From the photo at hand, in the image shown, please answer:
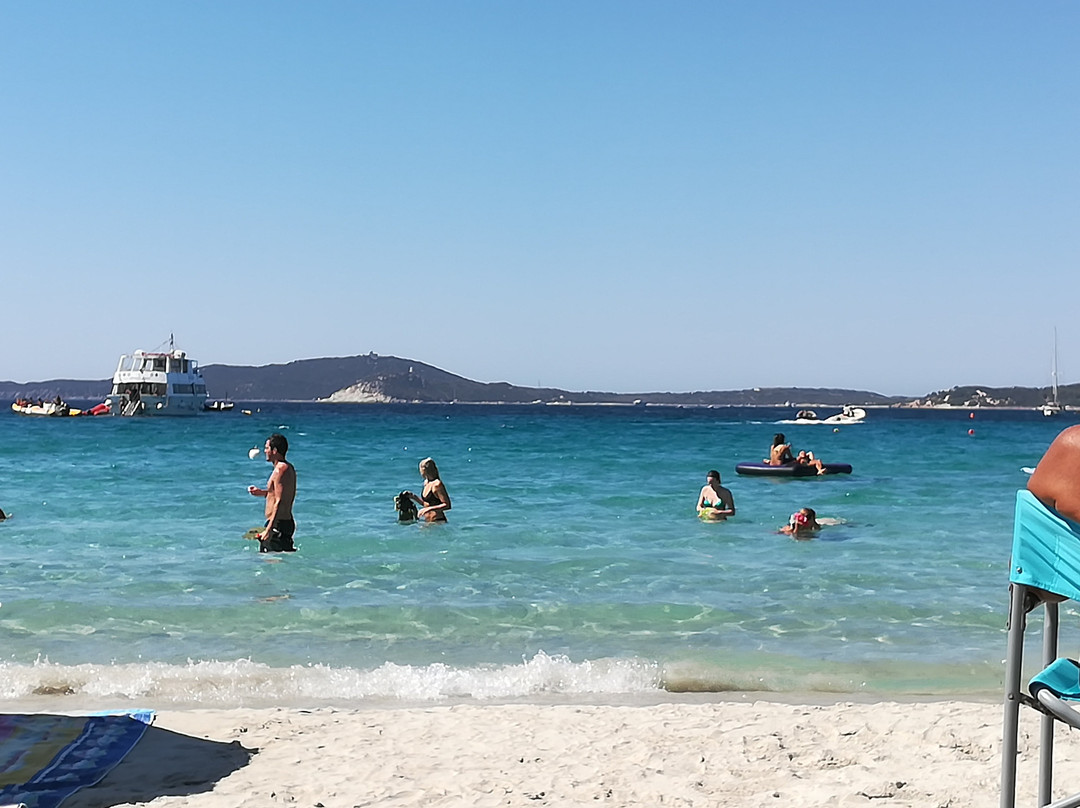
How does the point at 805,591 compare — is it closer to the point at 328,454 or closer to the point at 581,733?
the point at 581,733

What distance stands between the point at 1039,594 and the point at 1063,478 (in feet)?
1.14

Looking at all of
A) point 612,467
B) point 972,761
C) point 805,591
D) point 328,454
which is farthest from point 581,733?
point 328,454

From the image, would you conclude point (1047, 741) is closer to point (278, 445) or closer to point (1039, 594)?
point (1039, 594)

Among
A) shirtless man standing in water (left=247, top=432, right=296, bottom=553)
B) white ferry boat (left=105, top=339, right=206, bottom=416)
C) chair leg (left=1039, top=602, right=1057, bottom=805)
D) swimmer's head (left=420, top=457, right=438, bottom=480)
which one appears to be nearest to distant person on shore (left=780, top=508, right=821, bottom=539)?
swimmer's head (left=420, top=457, right=438, bottom=480)

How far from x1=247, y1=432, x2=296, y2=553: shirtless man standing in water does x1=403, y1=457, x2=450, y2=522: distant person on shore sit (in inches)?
128

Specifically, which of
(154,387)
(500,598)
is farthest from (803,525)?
(154,387)

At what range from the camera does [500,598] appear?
9820 mm

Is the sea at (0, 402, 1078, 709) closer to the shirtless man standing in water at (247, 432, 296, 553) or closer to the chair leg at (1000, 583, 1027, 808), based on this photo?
the shirtless man standing in water at (247, 432, 296, 553)

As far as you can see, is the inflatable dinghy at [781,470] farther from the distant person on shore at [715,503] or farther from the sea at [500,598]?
the distant person on shore at [715,503]

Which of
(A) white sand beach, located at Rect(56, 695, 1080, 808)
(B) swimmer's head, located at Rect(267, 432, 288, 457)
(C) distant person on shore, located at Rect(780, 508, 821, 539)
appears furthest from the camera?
(C) distant person on shore, located at Rect(780, 508, 821, 539)

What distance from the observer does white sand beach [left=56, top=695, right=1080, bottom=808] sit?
4.52 m

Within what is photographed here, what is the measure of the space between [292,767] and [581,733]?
4.98 feet

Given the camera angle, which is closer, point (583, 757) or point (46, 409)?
point (583, 757)

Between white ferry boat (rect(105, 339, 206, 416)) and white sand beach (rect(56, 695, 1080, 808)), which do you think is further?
white ferry boat (rect(105, 339, 206, 416))
